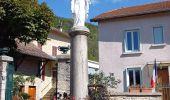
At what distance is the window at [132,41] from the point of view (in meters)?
24.3

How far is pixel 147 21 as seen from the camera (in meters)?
24.1

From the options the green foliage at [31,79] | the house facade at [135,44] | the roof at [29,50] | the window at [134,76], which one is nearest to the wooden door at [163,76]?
the house facade at [135,44]

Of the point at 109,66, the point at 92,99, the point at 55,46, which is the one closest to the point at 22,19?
the point at 109,66

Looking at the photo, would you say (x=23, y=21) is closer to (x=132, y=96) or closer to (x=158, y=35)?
(x=158, y=35)

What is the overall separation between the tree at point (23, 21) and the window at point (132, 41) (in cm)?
515

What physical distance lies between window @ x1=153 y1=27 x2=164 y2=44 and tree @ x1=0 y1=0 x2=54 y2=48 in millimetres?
6773

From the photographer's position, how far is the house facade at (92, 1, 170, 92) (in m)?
23.5

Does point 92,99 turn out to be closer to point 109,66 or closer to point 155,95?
point 155,95

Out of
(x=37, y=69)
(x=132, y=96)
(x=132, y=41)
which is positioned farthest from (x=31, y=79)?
(x=132, y=96)

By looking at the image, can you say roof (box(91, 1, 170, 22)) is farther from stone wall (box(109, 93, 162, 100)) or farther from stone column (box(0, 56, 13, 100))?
stone column (box(0, 56, 13, 100))

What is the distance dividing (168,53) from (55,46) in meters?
17.0

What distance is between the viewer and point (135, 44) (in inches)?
958

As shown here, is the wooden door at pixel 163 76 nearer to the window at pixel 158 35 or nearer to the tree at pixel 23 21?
the window at pixel 158 35

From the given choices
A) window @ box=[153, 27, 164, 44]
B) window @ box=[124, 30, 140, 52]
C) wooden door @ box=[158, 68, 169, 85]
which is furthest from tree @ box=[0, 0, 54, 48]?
wooden door @ box=[158, 68, 169, 85]
